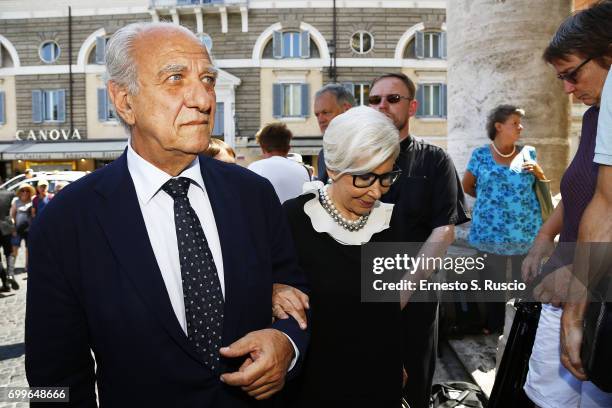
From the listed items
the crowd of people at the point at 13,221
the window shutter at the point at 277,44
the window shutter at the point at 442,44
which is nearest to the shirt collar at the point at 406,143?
the crowd of people at the point at 13,221

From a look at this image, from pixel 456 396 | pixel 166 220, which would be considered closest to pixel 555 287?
pixel 456 396

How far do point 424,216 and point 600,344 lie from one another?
52.8 inches

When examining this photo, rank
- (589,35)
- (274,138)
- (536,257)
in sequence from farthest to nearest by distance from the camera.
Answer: (274,138) < (536,257) < (589,35)

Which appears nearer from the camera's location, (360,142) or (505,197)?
(360,142)

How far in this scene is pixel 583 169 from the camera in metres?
1.83

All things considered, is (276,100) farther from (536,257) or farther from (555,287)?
(555,287)

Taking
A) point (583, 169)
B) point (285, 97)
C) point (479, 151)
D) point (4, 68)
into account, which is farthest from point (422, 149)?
point (4, 68)

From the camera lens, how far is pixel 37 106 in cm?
2250

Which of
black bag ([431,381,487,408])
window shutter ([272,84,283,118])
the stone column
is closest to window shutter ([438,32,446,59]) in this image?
window shutter ([272,84,283,118])

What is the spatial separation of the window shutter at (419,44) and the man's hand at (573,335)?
Answer: 21357 mm

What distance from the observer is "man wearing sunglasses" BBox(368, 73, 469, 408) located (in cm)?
250

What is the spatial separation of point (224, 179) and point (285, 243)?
11.1 inches

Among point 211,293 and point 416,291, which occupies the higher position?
point 211,293

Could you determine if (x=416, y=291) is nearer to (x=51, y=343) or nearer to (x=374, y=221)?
(x=374, y=221)
